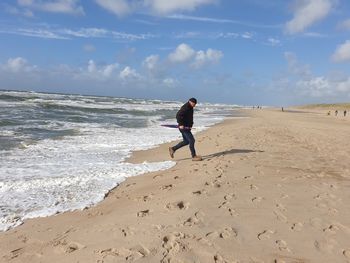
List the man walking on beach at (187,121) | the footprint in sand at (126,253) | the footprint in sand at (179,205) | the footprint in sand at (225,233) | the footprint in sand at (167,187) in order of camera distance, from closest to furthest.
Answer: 1. the footprint in sand at (126,253)
2. the footprint in sand at (225,233)
3. the footprint in sand at (179,205)
4. the footprint in sand at (167,187)
5. the man walking on beach at (187,121)

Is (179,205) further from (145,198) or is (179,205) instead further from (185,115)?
(185,115)

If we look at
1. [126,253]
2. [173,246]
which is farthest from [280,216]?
[126,253]

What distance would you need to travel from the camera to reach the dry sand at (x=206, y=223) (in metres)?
4.46

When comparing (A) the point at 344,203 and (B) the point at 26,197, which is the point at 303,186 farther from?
(B) the point at 26,197

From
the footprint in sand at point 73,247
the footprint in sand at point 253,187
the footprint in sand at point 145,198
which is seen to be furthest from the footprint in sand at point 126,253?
the footprint in sand at point 253,187

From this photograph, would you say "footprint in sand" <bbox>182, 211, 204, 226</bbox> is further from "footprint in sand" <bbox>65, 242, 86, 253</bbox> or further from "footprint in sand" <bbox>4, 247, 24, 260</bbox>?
"footprint in sand" <bbox>4, 247, 24, 260</bbox>

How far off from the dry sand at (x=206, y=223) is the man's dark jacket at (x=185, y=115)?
94.8 inches

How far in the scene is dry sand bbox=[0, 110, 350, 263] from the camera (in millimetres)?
4461

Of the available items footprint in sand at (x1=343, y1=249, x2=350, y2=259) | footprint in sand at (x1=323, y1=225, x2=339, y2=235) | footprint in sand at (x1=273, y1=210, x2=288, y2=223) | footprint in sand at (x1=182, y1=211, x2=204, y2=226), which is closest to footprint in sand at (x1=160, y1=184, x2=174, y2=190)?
footprint in sand at (x1=182, y1=211, x2=204, y2=226)

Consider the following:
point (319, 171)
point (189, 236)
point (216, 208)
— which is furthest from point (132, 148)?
point (189, 236)

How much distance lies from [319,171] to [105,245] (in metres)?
6.35

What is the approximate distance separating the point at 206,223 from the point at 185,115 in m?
6.13

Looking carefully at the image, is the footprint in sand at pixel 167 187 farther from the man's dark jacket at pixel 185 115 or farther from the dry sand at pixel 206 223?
the man's dark jacket at pixel 185 115

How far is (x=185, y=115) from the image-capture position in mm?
11094
